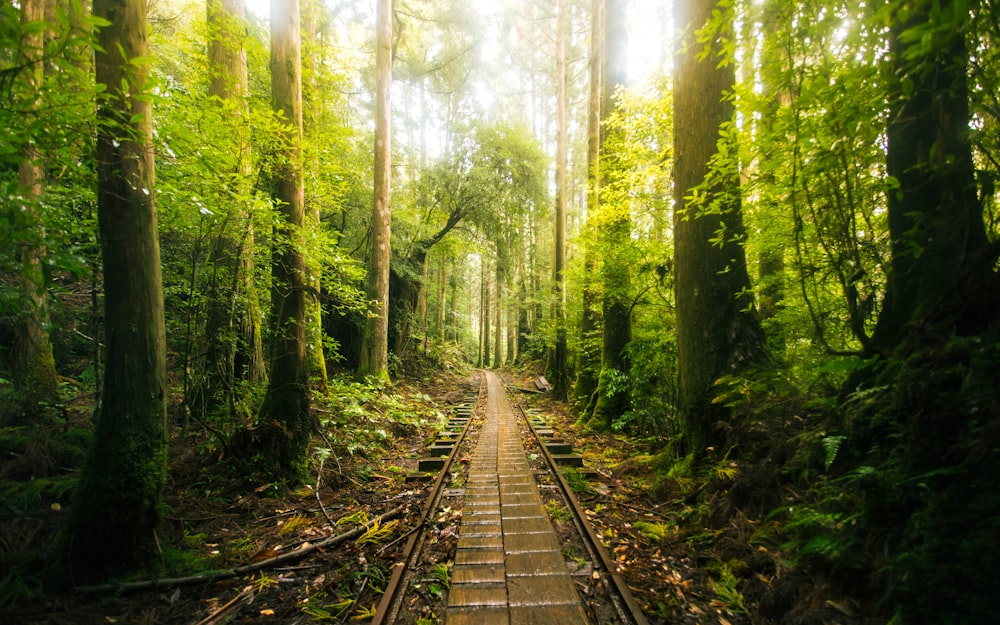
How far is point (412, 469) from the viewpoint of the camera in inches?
231

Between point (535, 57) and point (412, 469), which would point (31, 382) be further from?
point (535, 57)

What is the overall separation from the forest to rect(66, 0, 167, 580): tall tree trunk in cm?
2

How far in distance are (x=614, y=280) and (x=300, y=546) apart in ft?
22.5

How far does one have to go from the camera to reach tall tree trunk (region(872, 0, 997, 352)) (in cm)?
216

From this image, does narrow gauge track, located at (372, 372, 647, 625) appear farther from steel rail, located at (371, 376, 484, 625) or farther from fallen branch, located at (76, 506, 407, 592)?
fallen branch, located at (76, 506, 407, 592)

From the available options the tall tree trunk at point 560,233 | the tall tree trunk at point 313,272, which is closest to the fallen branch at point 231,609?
the tall tree trunk at point 313,272

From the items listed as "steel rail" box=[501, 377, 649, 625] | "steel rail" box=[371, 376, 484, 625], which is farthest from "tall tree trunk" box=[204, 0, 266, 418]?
"steel rail" box=[501, 377, 649, 625]

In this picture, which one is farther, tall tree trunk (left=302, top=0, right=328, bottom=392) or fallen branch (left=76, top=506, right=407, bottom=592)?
tall tree trunk (left=302, top=0, right=328, bottom=392)

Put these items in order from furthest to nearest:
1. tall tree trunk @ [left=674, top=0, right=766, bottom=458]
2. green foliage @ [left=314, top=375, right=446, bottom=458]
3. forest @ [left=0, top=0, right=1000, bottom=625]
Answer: green foliage @ [left=314, top=375, right=446, bottom=458]
tall tree trunk @ [left=674, top=0, right=766, bottom=458]
forest @ [left=0, top=0, right=1000, bottom=625]

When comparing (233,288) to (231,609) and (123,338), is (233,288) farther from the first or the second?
(231,609)

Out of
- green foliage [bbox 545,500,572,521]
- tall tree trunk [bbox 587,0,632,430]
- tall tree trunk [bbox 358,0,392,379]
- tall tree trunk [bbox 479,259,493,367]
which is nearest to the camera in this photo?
green foliage [bbox 545,500,572,521]

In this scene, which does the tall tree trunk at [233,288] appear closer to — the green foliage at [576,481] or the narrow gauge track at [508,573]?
the narrow gauge track at [508,573]

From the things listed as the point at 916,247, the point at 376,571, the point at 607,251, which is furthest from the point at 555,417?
the point at 916,247

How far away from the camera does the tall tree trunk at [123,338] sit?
287 cm
